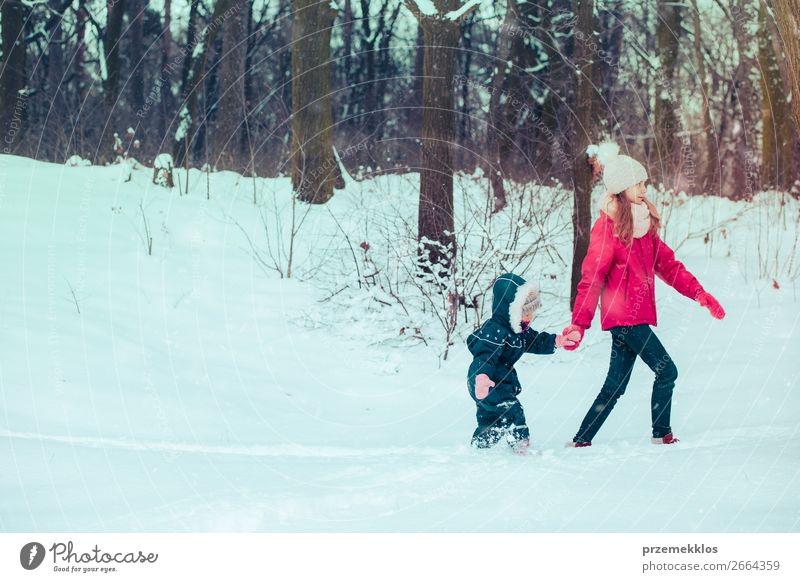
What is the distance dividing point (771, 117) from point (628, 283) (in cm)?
1060

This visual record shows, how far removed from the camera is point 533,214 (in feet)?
25.2

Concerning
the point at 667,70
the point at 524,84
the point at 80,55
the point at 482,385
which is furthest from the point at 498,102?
the point at 80,55

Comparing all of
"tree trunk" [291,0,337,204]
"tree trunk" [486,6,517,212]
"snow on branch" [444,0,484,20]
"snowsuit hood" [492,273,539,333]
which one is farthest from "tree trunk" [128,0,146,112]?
"snowsuit hood" [492,273,539,333]

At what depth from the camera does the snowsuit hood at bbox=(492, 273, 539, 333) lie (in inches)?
181

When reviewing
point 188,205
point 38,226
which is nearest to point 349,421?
point 38,226

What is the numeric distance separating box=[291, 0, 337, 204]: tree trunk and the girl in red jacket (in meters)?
5.95

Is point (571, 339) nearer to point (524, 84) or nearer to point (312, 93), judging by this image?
point (312, 93)

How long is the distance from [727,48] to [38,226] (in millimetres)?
12415

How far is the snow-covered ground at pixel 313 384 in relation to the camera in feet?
11.6

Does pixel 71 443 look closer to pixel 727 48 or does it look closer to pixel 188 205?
pixel 188 205

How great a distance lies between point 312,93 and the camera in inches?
409

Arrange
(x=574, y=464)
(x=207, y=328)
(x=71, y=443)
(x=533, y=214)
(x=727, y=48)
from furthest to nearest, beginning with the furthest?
(x=727, y=48)
(x=533, y=214)
(x=207, y=328)
(x=71, y=443)
(x=574, y=464)

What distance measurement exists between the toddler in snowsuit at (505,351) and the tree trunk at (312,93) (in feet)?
19.3
